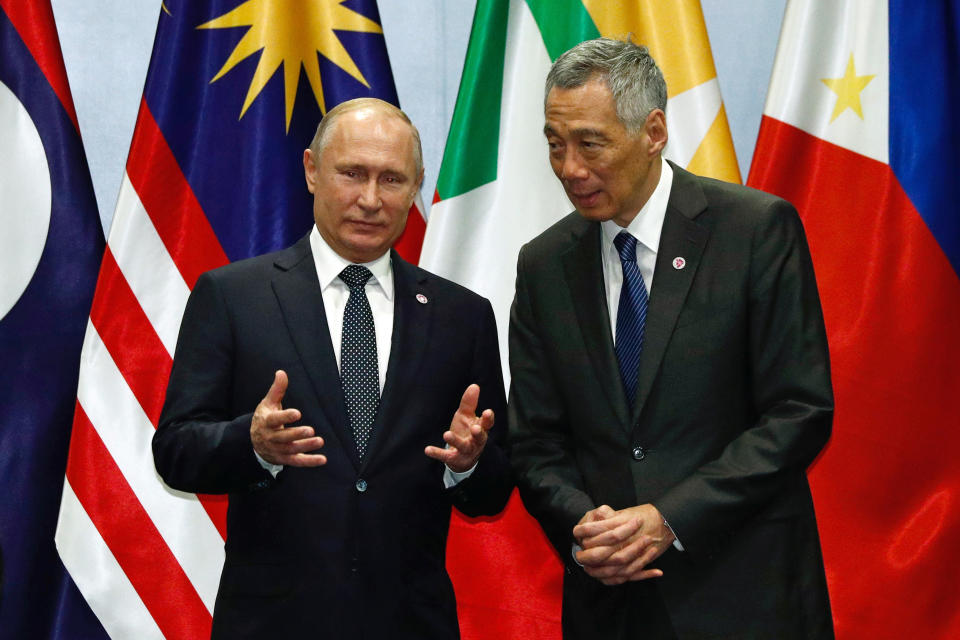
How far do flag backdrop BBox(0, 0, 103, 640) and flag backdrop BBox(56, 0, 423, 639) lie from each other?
0.13 metres

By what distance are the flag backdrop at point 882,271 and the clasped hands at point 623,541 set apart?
1333 millimetres

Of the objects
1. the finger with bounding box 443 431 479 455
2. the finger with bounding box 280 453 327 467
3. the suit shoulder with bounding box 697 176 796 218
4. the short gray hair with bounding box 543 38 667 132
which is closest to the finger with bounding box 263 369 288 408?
the finger with bounding box 280 453 327 467

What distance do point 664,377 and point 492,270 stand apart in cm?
134

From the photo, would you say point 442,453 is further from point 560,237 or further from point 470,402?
point 560,237

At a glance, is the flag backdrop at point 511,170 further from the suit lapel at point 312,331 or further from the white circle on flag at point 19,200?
the white circle on flag at point 19,200

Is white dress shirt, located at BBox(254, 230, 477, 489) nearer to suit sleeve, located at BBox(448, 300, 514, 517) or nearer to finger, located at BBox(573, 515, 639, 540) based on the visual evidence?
suit sleeve, located at BBox(448, 300, 514, 517)

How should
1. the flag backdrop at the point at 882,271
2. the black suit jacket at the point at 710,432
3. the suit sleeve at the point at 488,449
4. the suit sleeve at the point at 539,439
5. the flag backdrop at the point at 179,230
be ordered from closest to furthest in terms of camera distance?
the black suit jacket at the point at 710,432
the suit sleeve at the point at 539,439
the suit sleeve at the point at 488,449
the flag backdrop at the point at 882,271
the flag backdrop at the point at 179,230

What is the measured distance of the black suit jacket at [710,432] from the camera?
2039 millimetres

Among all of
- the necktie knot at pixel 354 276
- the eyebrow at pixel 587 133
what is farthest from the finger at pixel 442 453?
the eyebrow at pixel 587 133

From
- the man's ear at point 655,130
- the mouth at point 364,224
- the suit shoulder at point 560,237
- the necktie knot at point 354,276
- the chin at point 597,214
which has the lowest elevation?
the necktie knot at point 354,276

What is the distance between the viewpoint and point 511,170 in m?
3.39

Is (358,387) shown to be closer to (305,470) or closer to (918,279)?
(305,470)

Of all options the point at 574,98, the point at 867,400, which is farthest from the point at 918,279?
the point at 574,98

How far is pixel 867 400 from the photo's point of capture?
316 centimetres
